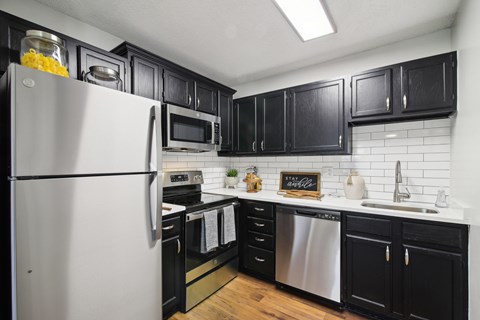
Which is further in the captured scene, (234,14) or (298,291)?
(298,291)

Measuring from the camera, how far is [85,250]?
1152mm

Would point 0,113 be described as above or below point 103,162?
above

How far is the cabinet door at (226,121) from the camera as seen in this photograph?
2911 millimetres

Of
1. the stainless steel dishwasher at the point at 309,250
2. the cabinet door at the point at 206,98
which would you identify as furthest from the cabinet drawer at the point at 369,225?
the cabinet door at the point at 206,98

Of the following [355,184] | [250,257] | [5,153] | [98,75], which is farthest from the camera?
[250,257]

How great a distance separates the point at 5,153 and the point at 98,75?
779mm

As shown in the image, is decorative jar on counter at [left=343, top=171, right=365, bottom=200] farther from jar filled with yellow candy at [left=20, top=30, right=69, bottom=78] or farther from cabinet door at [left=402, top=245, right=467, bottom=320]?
jar filled with yellow candy at [left=20, top=30, right=69, bottom=78]

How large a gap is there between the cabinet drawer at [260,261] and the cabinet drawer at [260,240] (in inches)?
1.9

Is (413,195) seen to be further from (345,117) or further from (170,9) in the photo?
(170,9)

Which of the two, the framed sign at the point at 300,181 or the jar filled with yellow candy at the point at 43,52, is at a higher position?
the jar filled with yellow candy at the point at 43,52

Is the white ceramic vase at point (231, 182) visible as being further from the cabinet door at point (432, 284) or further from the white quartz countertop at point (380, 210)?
the cabinet door at point (432, 284)

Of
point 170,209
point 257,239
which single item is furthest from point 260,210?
point 170,209

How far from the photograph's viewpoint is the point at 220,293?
224 centimetres

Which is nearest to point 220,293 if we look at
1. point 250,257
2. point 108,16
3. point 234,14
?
point 250,257
